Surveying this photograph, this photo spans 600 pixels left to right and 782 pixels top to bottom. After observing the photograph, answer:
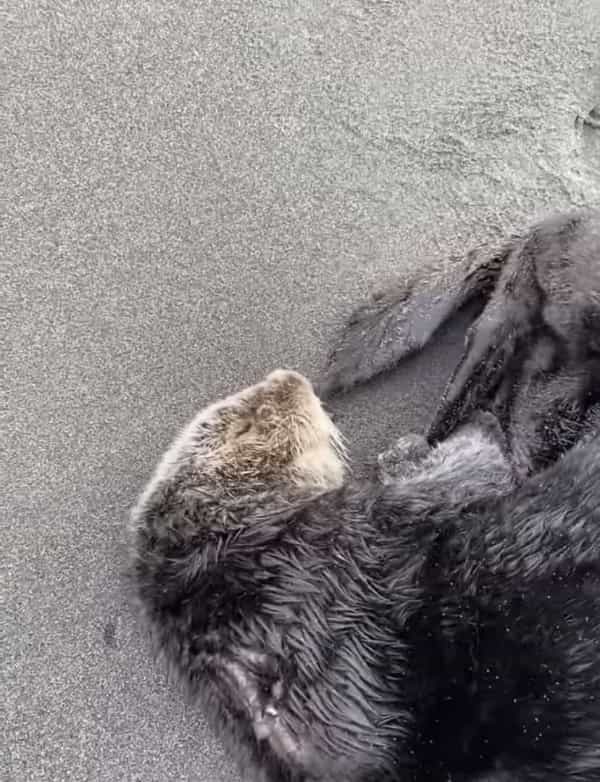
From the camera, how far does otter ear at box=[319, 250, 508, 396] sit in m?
3.50

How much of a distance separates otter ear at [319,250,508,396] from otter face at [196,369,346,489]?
289 mm

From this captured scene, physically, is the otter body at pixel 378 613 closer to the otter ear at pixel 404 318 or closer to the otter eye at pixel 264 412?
the otter eye at pixel 264 412

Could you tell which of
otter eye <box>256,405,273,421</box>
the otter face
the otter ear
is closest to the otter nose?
the otter face

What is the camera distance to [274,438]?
3.15 meters

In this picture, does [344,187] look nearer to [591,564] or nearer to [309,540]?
[309,540]

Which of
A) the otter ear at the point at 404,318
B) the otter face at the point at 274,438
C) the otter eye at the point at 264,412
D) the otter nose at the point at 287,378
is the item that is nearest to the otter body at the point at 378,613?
the otter face at the point at 274,438

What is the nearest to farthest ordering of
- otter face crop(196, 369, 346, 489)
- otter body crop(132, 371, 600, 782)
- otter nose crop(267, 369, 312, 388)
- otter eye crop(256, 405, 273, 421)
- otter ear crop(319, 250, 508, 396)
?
1. otter body crop(132, 371, 600, 782)
2. otter face crop(196, 369, 346, 489)
3. otter eye crop(256, 405, 273, 421)
4. otter nose crop(267, 369, 312, 388)
5. otter ear crop(319, 250, 508, 396)

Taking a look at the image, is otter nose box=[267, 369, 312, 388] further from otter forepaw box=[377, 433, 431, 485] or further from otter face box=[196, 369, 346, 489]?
otter forepaw box=[377, 433, 431, 485]

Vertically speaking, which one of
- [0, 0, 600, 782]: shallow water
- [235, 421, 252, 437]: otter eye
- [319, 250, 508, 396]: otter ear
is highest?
[0, 0, 600, 782]: shallow water

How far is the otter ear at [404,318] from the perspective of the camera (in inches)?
138

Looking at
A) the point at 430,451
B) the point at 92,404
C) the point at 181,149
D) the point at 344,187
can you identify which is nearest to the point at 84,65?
the point at 181,149

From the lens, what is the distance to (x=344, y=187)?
A: 149 inches

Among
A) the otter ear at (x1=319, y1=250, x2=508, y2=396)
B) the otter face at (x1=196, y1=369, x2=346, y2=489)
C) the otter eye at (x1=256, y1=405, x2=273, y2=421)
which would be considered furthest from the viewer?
the otter ear at (x1=319, y1=250, x2=508, y2=396)

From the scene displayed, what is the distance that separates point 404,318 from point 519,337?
483mm
